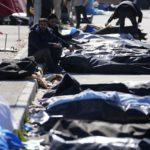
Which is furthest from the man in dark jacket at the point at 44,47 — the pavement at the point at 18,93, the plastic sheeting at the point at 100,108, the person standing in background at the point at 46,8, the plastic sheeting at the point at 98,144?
the plastic sheeting at the point at 98,144

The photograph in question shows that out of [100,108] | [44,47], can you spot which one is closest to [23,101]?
[100,108]

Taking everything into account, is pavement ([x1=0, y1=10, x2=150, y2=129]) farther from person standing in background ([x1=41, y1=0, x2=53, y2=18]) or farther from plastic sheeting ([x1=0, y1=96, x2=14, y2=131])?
person standing in background ([x1=41, y1=0, x2=53, y2=18])

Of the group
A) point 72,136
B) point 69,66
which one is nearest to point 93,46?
point 69,66

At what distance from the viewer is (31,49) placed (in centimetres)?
1353

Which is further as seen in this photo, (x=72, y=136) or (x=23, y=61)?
(x=23, y=61)

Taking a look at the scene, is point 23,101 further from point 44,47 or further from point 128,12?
point 128,12

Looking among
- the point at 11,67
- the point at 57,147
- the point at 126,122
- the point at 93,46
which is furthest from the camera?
the point at 93,46

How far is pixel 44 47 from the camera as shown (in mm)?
13328

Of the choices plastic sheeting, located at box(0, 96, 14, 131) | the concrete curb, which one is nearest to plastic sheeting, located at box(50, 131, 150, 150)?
plastic sheeting, located at box(0, 96, 14, 131)

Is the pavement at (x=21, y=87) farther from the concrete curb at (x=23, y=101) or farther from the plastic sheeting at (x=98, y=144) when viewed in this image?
the plastic sheeting at (x=98, y=144)

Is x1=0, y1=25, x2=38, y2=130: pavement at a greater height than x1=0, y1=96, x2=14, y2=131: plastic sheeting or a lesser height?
lesser

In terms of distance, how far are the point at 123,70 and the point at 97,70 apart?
534 millimetres

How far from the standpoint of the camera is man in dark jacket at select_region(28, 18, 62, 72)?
13344 millimetres

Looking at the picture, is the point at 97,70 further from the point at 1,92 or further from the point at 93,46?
the point at 1,92
